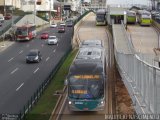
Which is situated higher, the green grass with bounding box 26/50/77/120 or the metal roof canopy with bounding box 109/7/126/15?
the metal roof canopy with bounding box 109/7/126/15

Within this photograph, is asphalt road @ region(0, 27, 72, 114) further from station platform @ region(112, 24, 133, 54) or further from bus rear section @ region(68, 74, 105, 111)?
station platform @ region(112, 24, 133, 54)

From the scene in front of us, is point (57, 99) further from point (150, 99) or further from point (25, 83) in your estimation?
Result: point (150, 99)

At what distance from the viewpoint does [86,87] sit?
87.6ft

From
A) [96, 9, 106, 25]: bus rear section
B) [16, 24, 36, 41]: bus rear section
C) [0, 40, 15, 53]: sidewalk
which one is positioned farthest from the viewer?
[96, 9, 106, 25]: bus rear section

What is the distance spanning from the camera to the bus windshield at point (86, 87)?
26.6m

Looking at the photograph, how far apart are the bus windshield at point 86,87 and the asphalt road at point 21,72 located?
5.63m

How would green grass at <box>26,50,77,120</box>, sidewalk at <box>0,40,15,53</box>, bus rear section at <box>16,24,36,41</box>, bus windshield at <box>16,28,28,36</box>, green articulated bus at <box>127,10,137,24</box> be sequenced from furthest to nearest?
green articulated bus at <box>127,10,137,24</box> < bus rear section at <box>16,24,36,41</box> < bus windshield at <box>16,28,28,36</box> < sidewalk at <box>0,40,15,53</box> < green grass at <box>26,50,77,120</box>

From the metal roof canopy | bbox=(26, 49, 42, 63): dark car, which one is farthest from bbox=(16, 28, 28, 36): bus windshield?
bbox=(26, 49, 42, 63): dark car

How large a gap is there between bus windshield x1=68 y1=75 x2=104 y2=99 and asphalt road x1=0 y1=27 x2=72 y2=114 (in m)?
5.63

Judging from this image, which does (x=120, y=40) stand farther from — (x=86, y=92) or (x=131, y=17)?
(x=86, y=92)

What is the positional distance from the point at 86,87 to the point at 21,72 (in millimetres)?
21233

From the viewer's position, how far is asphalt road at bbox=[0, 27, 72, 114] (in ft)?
112

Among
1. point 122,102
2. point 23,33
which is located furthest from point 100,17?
point 122,102

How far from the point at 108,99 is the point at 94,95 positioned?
5.13 metres
